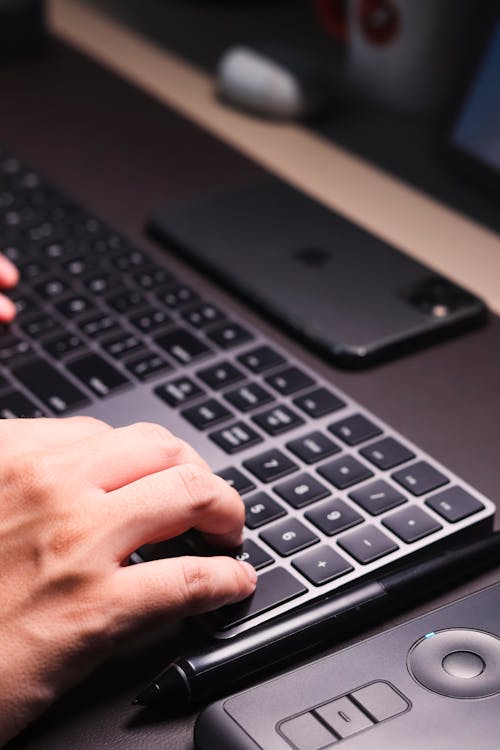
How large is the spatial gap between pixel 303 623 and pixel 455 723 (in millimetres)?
80

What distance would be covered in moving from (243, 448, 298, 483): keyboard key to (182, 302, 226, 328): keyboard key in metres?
0.14

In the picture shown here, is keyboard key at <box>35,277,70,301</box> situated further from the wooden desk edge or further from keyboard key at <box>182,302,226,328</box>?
the wooden desk edge

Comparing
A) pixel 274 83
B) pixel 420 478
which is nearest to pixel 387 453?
pixel 420 478

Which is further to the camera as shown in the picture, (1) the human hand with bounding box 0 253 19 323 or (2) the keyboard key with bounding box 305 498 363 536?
(1) the human hand with bounding box 0 253 19 323

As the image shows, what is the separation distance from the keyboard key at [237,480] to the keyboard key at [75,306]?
191mm

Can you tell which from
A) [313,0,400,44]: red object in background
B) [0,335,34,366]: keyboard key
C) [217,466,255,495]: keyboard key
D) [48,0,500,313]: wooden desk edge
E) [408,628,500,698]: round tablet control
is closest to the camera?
[408,628,500,698]: round tablet control

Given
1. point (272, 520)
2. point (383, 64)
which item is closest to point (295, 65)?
point (383, 64)

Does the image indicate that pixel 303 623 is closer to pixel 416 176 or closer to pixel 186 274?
pixel 186 274

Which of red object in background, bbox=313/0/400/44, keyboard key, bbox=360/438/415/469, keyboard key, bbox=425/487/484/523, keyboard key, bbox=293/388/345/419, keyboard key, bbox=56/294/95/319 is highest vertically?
red object in background, bbox=313/0/400/44

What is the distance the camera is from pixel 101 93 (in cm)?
106

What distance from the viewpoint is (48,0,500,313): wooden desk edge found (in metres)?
0.84

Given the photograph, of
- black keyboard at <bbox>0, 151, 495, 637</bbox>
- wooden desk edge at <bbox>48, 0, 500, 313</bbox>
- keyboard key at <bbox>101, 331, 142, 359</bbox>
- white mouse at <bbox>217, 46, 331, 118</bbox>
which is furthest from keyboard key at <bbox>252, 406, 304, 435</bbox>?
white mouse at <bbox>217, 46, 331, 118</bbox>

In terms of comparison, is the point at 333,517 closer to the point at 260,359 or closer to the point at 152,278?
the point at 260,359

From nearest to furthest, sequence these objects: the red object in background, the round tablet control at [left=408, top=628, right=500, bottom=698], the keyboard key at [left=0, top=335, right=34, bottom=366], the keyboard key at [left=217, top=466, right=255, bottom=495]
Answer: the round tablet control at [left=408, top=628, right=500, bottom=698], the keyboard key at [left=217, top=466, right=255, bottom=495], the keyboard key at [left=0, top=335, right=34, bottom=366], the red object in background
